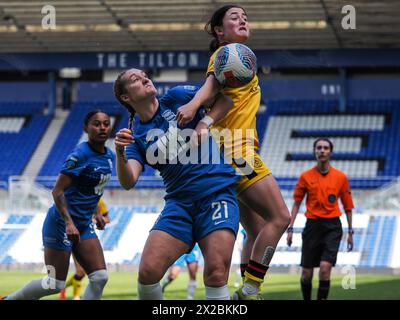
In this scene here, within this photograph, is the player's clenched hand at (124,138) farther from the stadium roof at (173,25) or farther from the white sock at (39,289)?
the stadium roof at (173,25)

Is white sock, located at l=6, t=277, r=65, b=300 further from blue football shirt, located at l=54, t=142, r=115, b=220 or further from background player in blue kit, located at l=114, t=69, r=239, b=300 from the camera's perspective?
background player in blue kit, located at l=114, t=69, r=239, b=300

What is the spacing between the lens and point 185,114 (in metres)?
5.80

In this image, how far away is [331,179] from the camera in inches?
445

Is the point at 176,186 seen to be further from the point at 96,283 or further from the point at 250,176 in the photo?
the point at 96,283

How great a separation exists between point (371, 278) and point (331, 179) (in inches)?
263

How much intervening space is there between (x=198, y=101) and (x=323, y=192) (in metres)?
5.49

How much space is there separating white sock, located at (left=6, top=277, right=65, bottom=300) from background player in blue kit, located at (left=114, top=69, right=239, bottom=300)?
2.42m

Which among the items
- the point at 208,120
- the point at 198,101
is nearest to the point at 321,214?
the point at 208,120

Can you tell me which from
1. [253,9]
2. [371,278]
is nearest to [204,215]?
[371,278]

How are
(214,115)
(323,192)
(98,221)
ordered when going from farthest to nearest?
(323,192)
(98,221)
(214,115)

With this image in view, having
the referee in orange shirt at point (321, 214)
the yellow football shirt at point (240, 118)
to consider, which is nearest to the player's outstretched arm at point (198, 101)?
the yellow football shirt at point (240, 118)

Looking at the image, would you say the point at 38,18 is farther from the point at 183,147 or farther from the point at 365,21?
the point at 183,147

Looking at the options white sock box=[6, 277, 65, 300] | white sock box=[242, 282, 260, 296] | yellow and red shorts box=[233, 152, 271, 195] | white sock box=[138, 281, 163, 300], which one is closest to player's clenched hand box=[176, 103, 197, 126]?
yellow and red shorts box=[233, 152, 271, 195]

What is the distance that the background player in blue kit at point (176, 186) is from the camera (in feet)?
19.3
